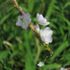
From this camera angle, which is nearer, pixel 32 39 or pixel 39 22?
pixel 39 22

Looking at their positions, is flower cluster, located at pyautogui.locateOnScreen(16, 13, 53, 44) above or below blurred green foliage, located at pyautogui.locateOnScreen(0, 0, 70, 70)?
below

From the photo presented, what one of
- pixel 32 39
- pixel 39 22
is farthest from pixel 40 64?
→ pixel 39 22

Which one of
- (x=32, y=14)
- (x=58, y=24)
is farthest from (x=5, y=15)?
(x=58, y=24)

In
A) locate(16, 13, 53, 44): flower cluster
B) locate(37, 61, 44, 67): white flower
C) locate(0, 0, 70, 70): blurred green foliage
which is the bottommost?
locate(16, 13, 53, 44): flower cluster

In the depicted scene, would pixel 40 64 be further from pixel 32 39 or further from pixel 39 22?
pixel 39 22

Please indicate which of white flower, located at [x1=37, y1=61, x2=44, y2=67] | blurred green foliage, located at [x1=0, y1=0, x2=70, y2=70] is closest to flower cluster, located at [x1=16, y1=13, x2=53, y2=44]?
blurred green foliage, located at [x1=0, y1=0, x2=70, y2=70]

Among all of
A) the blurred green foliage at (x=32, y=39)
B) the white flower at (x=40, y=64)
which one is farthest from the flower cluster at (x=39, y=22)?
the white flower at (x=40, y=64)

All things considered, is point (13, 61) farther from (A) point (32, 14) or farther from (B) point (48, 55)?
(A) point (32, 14)

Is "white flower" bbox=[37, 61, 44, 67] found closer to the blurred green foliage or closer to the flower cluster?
the blurred green foliage

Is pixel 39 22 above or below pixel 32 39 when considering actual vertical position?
below

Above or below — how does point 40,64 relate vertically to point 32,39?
below
